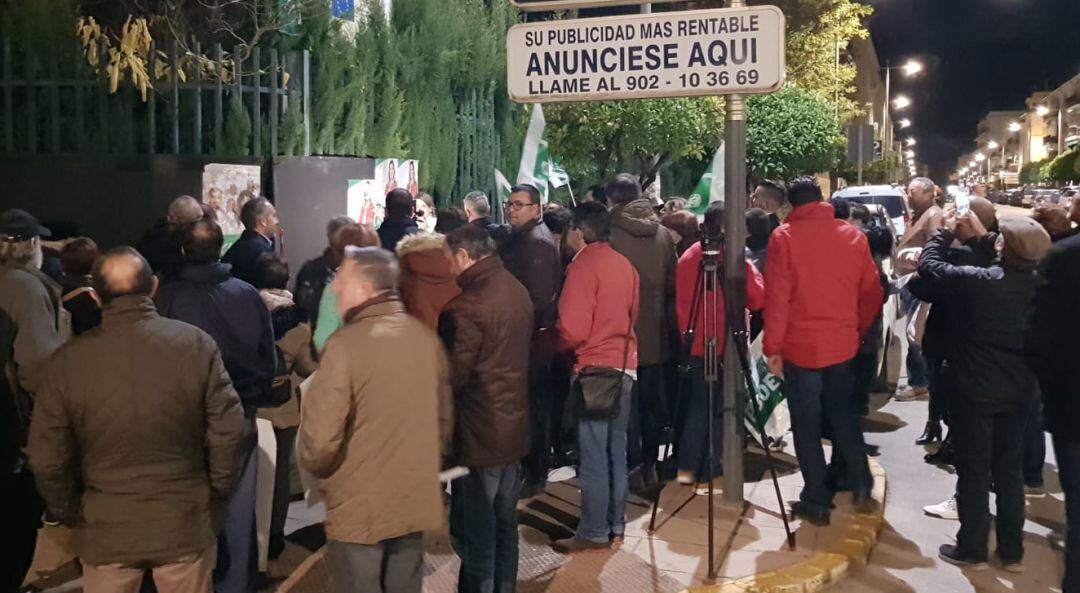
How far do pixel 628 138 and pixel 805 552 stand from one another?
14610 mm

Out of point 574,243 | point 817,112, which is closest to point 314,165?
point 574,243

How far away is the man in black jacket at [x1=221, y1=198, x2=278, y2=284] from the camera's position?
19.4 ft

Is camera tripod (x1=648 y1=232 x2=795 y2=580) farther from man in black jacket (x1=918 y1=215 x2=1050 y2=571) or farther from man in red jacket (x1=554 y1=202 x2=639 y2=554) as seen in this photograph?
man in black jacket (x1=918 y1=215 x2=1050 y2=571)

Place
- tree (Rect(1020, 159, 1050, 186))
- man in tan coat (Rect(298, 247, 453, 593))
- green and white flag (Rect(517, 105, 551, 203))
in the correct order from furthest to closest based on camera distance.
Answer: tree (Rect(1020, 159, 1050, 186)) < green and white flag (Rect(517, 105, 551, 203)) < man in tan coat (Rect(298, 247, 453, 593))

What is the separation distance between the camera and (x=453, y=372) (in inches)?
171

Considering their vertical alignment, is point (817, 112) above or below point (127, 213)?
above

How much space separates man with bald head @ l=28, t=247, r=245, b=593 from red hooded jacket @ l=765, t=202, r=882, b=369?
3.46 m

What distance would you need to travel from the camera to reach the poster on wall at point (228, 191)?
862 centimetres

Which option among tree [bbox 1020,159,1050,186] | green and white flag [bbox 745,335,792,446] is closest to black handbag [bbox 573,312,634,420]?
green and white flag [bbox 745,335,792,446]

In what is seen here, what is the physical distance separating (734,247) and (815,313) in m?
0.62

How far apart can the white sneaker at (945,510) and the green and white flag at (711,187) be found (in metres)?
3.13

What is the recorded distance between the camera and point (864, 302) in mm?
6316

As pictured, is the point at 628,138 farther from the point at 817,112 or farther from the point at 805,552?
the point at 805,552

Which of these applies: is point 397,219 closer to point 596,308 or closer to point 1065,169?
point 596,308
